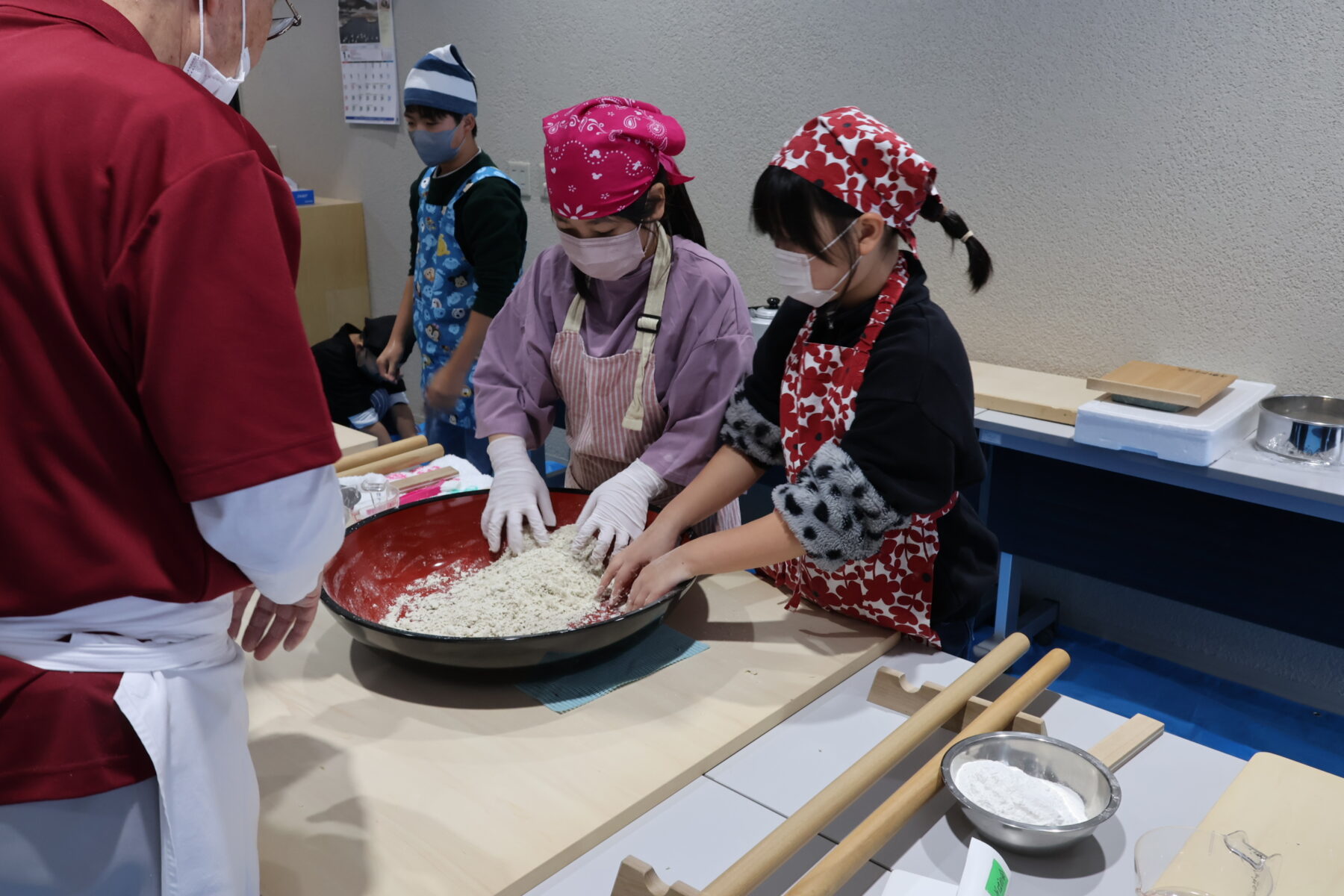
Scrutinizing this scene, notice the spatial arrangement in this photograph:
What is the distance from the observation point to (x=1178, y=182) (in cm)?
238

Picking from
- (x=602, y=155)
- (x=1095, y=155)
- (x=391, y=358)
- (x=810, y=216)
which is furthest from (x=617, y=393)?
(x=391, y=358)

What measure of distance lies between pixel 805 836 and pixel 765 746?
0.75ft

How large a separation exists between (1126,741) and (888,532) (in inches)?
14.7

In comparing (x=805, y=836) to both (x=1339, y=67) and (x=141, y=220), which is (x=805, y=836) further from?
(x=1339, y=67)

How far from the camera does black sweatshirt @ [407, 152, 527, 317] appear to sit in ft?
8.59

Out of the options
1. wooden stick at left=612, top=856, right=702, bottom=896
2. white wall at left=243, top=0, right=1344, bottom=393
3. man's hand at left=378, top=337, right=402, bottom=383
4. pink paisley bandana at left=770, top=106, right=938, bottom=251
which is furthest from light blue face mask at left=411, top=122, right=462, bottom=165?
wooden stick at left=612, top=856, right=702, bottom=896

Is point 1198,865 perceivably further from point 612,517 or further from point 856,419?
point 612,517

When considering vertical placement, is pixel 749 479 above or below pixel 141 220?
below

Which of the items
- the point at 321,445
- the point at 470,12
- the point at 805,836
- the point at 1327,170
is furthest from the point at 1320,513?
the point at 470,12

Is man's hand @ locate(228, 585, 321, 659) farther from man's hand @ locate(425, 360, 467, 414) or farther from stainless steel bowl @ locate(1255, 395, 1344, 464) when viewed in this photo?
stainless steel bowl @ locate(1255, 395, 1344, 464)

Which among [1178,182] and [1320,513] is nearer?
[1320,513]

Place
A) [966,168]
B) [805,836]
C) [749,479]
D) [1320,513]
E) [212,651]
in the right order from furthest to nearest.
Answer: [966,168] < [1320,513] < [749,479] < [805,836] < [212,651]

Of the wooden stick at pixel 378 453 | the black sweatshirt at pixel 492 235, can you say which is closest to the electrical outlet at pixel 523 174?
the black sweatshirt at pixel 492 235

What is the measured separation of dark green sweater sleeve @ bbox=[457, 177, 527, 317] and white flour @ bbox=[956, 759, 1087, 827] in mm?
1981
